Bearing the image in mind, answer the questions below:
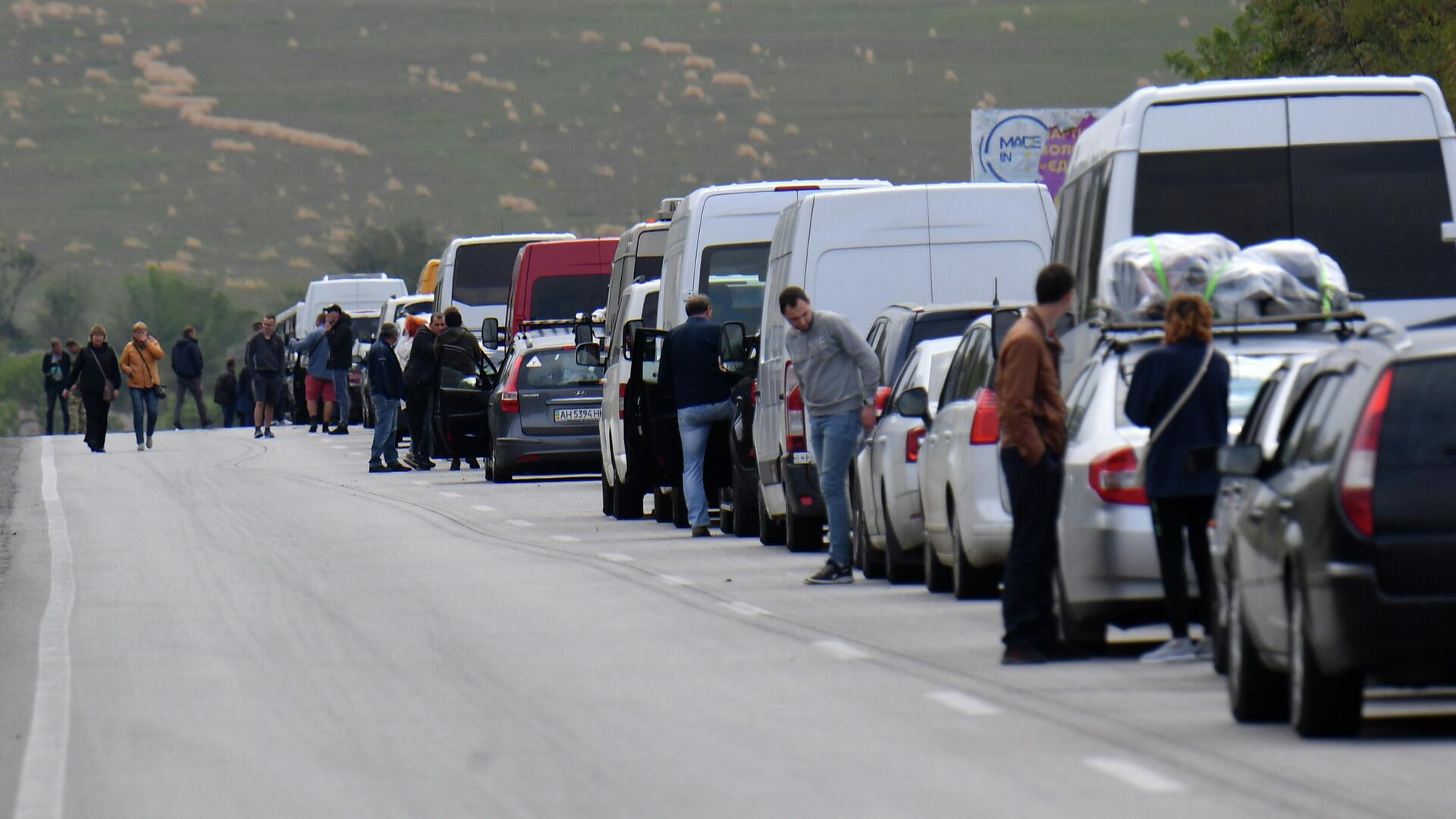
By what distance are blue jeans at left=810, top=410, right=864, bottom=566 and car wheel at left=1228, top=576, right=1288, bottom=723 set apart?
685cm

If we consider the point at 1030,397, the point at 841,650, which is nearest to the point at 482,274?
the point at 841,650

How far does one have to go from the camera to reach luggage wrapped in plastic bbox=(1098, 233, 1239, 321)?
44.8 ft

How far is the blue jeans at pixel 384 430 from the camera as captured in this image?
105 feet

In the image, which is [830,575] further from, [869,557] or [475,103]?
[475,103]

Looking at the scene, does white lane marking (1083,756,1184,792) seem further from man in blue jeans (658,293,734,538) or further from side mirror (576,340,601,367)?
side mirror (576,340,601,367)

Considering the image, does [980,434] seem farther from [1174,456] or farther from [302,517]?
[302,517]

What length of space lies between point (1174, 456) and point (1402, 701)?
1478 mm

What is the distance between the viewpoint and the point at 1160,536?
1124cm

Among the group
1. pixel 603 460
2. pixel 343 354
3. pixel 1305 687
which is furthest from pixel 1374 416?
pixel 343 354

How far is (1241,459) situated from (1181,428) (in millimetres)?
1848

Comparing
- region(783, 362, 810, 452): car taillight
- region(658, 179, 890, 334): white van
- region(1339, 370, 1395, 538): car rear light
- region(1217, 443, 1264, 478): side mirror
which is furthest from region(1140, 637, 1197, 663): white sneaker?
region(658, 179, 890, 334): white van

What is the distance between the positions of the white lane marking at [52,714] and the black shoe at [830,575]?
13.5ft

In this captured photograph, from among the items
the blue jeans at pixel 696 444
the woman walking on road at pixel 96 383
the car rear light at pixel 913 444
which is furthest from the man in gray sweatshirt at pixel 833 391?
the woman walking on road at pixel 96 383

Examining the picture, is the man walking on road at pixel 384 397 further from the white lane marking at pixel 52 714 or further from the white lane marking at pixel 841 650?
the white lane marking at pixel 841 650
